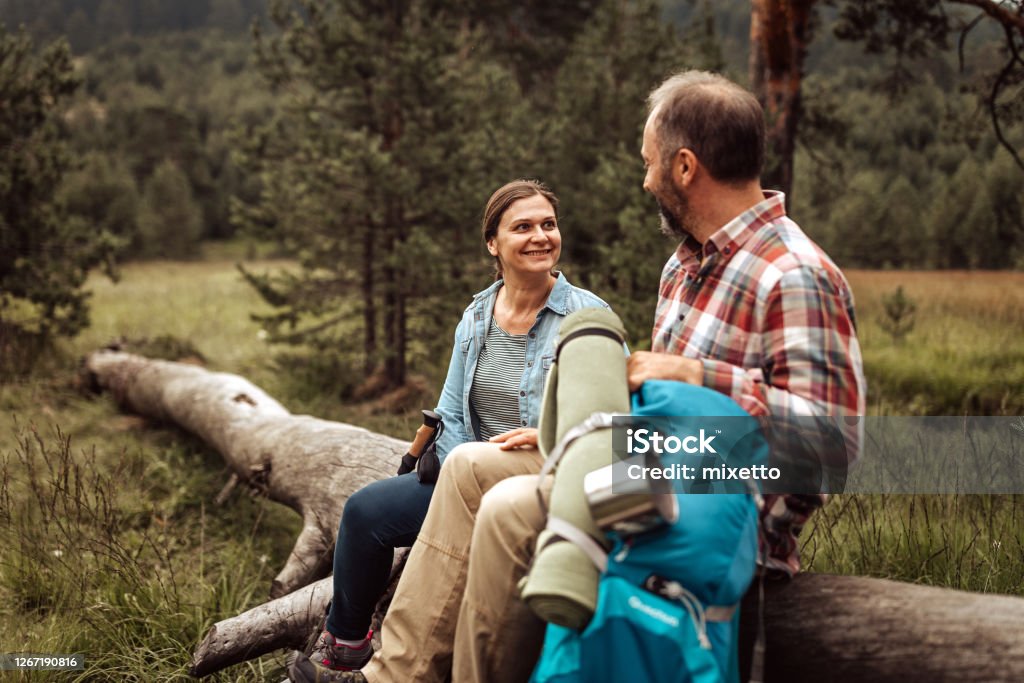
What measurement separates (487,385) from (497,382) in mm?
45

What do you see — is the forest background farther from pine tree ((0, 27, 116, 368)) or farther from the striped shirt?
the striped shirt

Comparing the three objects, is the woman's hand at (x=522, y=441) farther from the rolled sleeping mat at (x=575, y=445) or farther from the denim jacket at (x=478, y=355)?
the rolled sleeping mat at (x=575, y=445)

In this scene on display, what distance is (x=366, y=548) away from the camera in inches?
104

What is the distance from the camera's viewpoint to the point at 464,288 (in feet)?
26.9

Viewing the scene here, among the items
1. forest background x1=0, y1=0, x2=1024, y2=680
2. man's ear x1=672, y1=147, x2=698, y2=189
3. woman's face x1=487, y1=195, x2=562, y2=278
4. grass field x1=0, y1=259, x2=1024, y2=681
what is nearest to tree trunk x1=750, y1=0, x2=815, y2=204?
forest background x1=0, y1=0, x2=1024, y2=680

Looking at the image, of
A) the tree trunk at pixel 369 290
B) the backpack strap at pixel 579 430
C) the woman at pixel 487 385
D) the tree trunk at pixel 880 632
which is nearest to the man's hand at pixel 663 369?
the backpack strap at pixel 579 430

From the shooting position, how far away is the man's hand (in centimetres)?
182

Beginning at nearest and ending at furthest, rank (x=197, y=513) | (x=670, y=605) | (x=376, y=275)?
(x=670, y=605) → (x=197, y=513) → (x=376, y=275)

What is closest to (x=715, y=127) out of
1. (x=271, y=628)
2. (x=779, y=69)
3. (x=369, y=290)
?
(x=271, y=628)

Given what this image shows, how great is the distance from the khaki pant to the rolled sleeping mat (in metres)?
0.19

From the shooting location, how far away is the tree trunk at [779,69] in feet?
23.3

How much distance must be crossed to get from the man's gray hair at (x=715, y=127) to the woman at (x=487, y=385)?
2.96 feet

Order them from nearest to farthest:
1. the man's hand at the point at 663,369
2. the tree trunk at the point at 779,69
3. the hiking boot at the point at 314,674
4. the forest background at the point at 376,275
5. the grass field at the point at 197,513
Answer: the man's hand at the point at 663,369, the hiking boot at the point at 314,674, the grass field at the point at 197,513, the forest background at the point at 376,275, the tree trunk at the point at 779,69

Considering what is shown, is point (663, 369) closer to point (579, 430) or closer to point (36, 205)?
point (579, 430)
